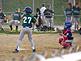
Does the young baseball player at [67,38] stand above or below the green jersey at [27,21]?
below

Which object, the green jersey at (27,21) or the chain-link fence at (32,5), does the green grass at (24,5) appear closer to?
the chain-link fence at (32,5)

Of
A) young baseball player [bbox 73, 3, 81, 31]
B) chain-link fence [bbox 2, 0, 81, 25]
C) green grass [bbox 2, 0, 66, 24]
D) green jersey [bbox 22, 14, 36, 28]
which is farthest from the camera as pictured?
green grass [bbox 2, 0, 66, 24]

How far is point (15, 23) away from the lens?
26359 mm

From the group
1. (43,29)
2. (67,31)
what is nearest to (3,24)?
(43,29)

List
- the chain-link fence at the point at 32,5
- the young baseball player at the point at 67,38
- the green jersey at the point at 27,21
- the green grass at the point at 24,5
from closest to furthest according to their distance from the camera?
the green jersey at the point at 27,21 → the young baseball player at the point at 67,38 → the chain-link fence at the point at 32,5 → the green grass at the point at 24,5

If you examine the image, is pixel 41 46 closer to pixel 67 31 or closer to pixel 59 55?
pixel 67 31

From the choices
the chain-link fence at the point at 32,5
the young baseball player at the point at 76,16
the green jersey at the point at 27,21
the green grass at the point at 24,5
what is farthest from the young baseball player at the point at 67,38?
the green grass at the point at 24,5

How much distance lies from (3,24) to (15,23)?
113 cm

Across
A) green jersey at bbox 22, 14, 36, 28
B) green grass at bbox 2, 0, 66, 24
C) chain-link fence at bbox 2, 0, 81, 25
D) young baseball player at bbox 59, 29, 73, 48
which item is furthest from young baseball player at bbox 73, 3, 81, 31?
green jersey at bbox 22, 14, 36, 28

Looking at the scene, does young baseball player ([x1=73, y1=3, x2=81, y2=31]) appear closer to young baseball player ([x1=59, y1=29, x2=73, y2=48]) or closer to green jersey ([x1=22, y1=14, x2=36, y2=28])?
young baseball player ([x1=59, y1=29, x2=73, y2=48])

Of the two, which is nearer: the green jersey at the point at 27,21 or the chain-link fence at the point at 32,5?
the green jersey at the point at 27,21

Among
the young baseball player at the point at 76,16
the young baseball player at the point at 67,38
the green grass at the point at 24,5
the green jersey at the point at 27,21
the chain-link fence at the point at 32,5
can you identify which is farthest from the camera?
the green grass at the point at 24,5

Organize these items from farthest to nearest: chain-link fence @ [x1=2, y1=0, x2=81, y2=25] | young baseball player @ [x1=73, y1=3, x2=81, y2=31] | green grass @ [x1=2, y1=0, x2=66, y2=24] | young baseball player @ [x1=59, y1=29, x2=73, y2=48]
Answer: green grass @ [x1=2, y1=0, x2=66, y2=24] → chain-link fence @ [x1=2, y1=0, x2=81, y2=25] → young baseball player @ [x1=73, y1=3, x2=81, y2=31] → young baseball player @ [x1=59, y1=29, x2=73, y2=48]

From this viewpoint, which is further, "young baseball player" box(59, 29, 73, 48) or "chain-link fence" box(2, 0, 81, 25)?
"chain-link fence" box(2, 0, 81, 25)
